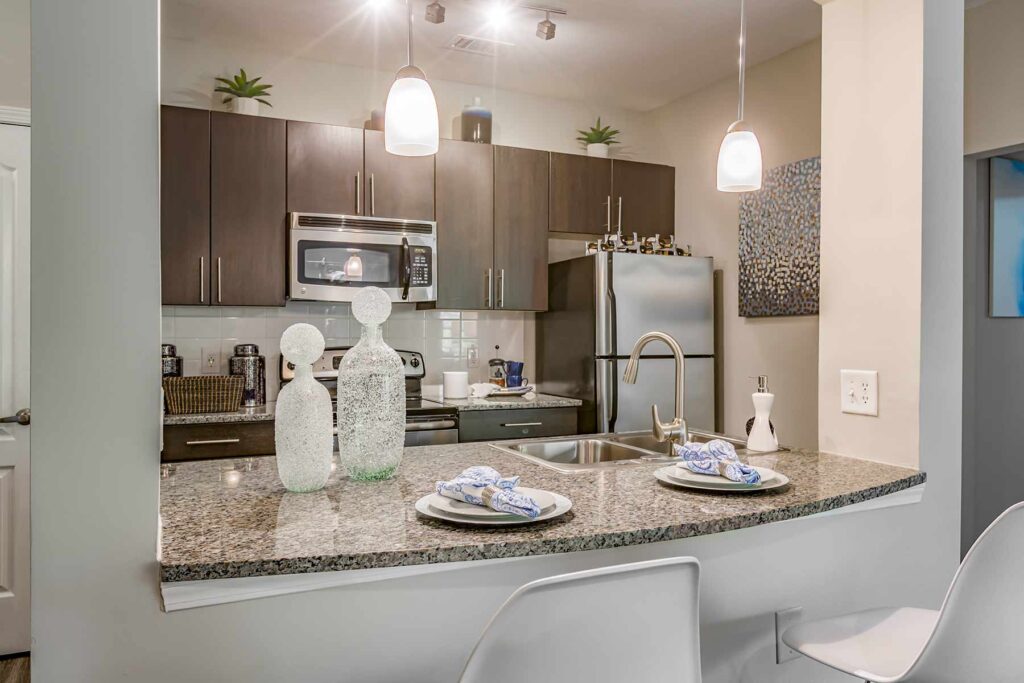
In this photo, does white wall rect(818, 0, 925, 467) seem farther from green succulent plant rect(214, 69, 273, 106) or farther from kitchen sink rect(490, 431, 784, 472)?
green succulent plant rect(214, 69, 273, 106)

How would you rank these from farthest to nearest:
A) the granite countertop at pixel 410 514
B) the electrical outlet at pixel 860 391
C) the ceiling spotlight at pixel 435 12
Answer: the ceiling spotlight at pixel 435 12, the electrical outlet at pixel 860 391, the granite countertop at pixel 410 514

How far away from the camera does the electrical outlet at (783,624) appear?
1.52 meters

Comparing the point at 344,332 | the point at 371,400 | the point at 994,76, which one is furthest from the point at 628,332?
the point at 371,400

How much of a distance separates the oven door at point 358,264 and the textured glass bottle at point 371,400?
175 centimetres

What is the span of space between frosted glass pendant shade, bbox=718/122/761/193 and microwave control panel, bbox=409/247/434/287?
70.7 inches

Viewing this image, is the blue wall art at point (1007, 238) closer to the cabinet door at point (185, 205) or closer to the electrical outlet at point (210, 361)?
the cabinet door at point (185, 205)

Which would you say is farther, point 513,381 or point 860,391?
point 513,381

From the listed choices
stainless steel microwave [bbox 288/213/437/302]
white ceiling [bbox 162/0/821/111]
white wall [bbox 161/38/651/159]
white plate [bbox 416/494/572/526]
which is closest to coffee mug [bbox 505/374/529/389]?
stainless steel microwave [bbox 288/213/437/302]

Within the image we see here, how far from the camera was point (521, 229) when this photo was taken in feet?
12.3

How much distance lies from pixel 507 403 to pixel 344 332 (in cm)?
96

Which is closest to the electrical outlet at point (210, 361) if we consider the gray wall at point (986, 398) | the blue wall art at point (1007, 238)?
the gray wall at point (986, 398)

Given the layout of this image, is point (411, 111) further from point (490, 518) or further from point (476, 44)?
point (476, 44)

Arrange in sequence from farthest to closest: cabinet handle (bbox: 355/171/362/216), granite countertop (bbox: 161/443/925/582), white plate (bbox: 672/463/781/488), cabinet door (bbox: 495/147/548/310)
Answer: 1. cabinet door (bbox: 495/147/548/310)
2. cabinet handle (bbox: 355/171/362/216)
3. white plate (bbox: 672/463/781/488)
4. granite countertop (bbox: 161/443/925/582)

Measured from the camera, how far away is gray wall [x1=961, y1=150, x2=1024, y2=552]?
3111 millimetres
